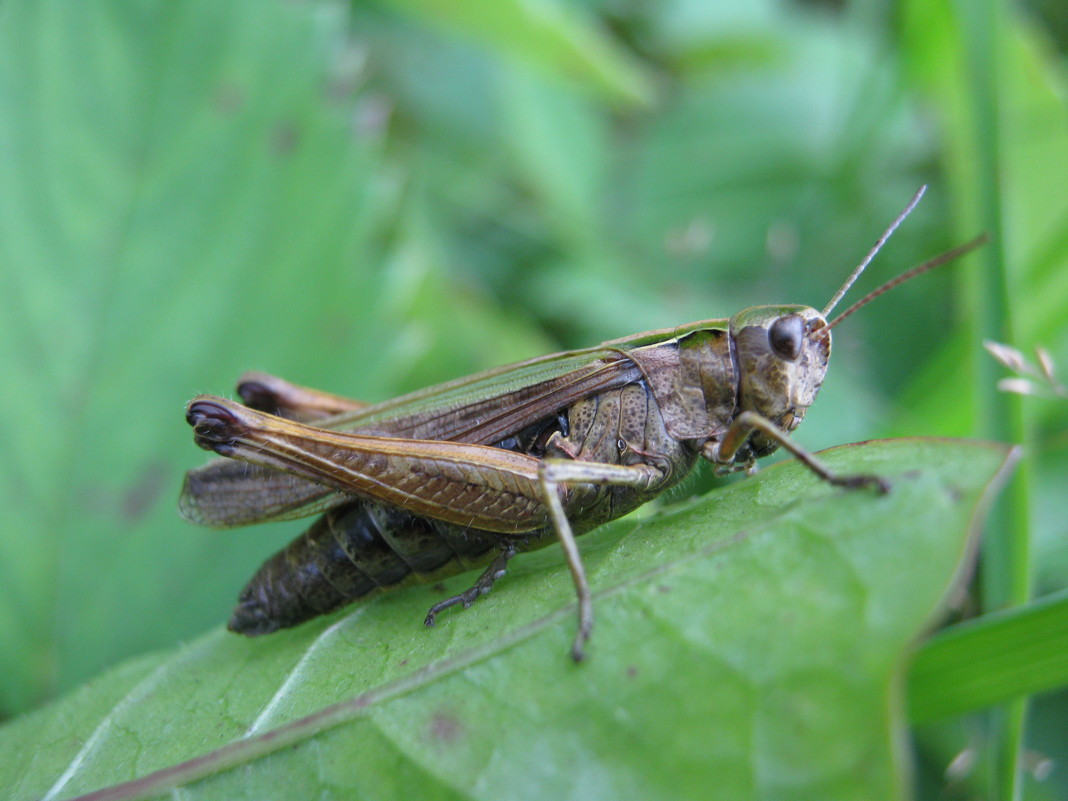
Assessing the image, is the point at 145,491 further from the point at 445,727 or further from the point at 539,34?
the point at 539,34

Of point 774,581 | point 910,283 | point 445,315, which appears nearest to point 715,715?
point 774,581

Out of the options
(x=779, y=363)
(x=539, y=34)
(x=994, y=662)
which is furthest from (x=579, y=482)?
(x=539, y=34)

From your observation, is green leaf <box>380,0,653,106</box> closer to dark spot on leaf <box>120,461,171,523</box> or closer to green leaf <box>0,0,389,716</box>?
green leaf <box>0,0,389,716</box>

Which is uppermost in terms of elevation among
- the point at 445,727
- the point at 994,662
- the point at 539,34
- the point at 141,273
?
the point at 539,34

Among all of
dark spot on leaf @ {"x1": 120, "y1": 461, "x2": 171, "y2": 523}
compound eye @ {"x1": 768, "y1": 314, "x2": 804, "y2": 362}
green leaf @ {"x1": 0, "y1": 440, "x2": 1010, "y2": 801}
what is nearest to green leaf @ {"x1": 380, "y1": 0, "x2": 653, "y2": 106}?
compound eye @ {"x1": 768, "y1": 314, "x2": 804, "y2": 362}

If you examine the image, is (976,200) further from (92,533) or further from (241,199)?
(92,533)

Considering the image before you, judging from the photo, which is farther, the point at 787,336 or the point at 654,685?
the point at 787,336

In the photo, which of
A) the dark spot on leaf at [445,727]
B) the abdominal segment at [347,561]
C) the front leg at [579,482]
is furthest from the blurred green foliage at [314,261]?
the dark spot on leaf at [445,727]
